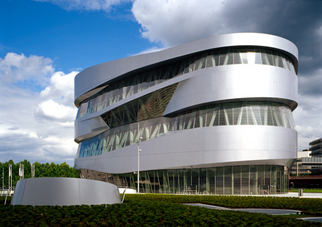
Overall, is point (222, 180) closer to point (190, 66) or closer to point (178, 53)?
point (190, 66)

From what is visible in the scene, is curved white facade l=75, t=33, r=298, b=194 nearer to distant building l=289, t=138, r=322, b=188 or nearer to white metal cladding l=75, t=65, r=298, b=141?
white metal cladding l=75, t=65, r=298, b=141

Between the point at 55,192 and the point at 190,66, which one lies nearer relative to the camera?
the point at 55,192

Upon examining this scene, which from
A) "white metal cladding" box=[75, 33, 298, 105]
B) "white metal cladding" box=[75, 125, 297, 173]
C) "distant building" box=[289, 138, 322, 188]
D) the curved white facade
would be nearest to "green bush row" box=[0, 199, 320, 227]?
"white metal cladding" box=[75, 125, 297, 173]

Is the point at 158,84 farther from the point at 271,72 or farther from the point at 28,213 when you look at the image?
the point at 28,213

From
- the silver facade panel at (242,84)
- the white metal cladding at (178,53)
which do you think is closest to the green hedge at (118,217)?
the silver facade panel at (242,84)

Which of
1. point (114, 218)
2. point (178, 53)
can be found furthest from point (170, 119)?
point (114, 218)

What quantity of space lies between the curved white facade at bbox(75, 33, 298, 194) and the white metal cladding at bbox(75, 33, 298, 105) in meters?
0.12

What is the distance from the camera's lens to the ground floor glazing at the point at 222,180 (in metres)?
37.0

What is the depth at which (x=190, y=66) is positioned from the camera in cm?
4094

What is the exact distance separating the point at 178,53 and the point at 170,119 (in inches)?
350

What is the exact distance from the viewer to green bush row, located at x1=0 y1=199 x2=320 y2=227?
37.8 ft

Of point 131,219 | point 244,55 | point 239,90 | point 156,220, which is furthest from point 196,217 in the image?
point 244,55

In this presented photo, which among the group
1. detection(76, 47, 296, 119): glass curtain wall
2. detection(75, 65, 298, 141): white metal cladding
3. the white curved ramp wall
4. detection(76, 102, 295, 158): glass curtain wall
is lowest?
the white curved ramp wall

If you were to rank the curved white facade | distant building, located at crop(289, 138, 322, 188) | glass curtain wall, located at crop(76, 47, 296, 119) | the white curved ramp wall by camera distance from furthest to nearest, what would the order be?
distant building, located at crop(289, 138, 322, 188) < glass curtain wall, located at crop(76, 47, 296, 119) < the curved white facade < the white curved ramp wall
